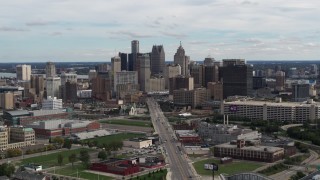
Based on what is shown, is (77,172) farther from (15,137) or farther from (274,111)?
(274,111)

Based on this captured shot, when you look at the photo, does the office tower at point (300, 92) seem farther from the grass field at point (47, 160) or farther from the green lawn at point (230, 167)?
the grass field at point (47, 160)

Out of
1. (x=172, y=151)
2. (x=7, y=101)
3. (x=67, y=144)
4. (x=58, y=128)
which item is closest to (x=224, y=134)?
(x=172, y=151)

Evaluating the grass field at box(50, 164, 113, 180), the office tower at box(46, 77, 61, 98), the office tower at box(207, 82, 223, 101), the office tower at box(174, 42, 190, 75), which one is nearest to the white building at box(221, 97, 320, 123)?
the office tower at box(207, 82, 223, 101)

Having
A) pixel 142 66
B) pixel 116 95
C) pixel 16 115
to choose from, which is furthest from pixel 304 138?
pixel 142 66

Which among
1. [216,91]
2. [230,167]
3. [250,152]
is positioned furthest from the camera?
[216,91]

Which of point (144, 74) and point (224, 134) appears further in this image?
point (144, 74)

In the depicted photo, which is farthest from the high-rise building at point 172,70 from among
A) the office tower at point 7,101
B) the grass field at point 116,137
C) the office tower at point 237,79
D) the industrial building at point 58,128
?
the grass field at point 116,137

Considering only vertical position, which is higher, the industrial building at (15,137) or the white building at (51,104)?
the white building at (51,104)
